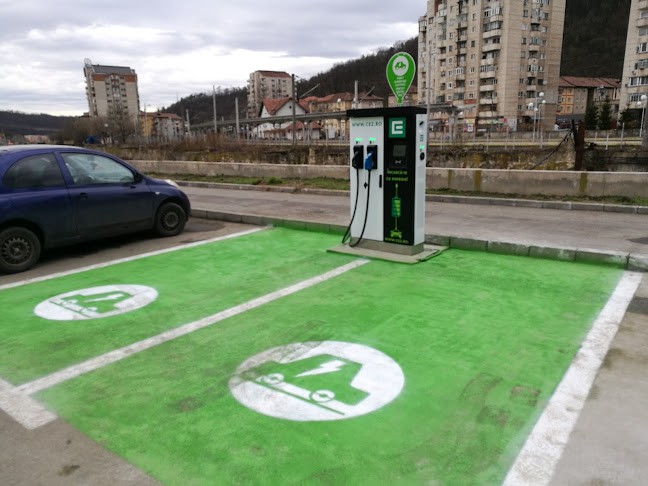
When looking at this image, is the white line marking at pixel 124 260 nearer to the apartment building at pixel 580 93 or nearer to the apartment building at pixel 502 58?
the apartment building at pixel 502 58

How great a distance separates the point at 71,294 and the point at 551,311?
534cm

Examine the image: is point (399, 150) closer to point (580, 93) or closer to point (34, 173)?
point (34, 173)

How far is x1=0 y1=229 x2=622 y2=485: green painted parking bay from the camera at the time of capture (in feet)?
9.28

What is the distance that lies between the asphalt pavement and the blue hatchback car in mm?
2697

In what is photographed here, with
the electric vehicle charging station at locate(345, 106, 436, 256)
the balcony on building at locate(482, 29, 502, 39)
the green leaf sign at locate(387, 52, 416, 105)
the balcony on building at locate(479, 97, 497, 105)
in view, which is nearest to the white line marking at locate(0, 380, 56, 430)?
the electric vehicle charging station at locate(345, 106, 436, 256)

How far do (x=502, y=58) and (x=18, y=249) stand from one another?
293 ft

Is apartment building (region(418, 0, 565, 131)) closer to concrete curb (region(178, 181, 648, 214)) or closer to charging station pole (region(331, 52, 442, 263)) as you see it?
concrete curb (region(178, 181, 648, 214))

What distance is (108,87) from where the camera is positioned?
162 meters

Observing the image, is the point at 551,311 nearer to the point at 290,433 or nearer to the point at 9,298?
the point at 290,433

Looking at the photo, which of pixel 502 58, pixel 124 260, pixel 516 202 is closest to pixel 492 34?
pixel 502 58

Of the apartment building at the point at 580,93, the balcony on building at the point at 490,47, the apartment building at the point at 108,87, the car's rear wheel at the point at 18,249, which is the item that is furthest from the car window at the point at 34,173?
the apartment building at the point at 108,87

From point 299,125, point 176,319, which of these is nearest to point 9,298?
point 176,319

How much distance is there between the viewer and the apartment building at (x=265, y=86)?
16412 centimetres

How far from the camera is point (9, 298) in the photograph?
18.8ft
